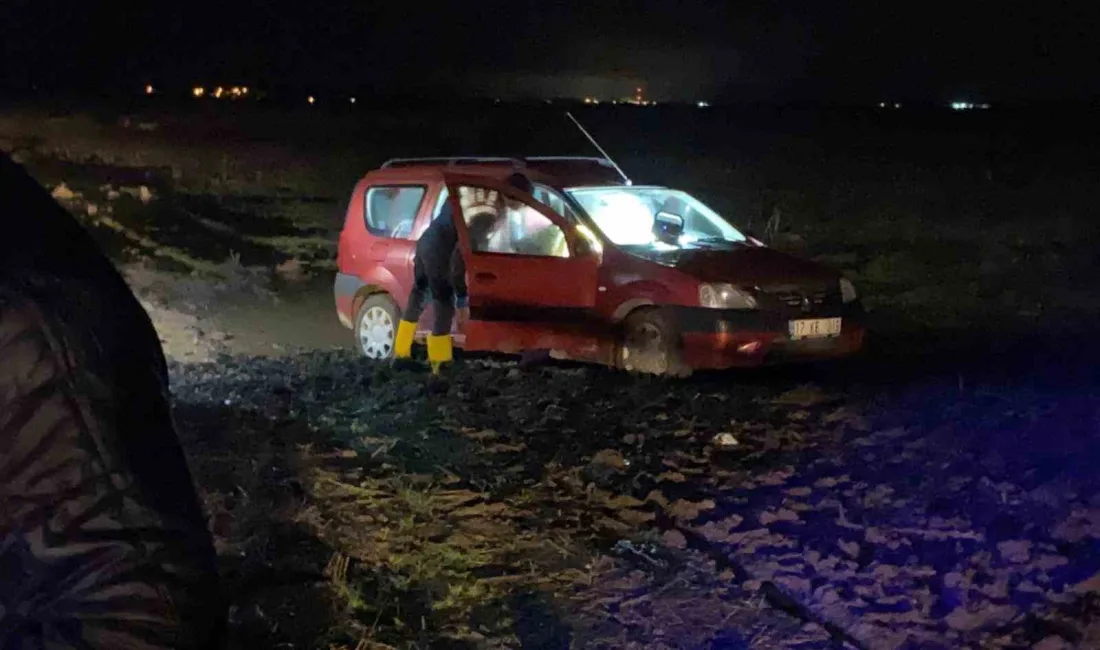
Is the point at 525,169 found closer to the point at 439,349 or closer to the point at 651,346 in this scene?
the point at 439,349

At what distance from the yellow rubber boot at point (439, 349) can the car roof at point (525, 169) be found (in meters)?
1.33

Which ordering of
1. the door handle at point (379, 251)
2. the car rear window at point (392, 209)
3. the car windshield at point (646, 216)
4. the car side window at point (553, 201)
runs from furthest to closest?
the door handle at point (379, 251) < the car rear window at point (392, 209) < the car windshield at point (646, 216) < the car side window at point (553, 201)

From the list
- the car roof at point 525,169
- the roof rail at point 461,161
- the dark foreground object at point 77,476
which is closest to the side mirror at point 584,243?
the car roof at point 525,169

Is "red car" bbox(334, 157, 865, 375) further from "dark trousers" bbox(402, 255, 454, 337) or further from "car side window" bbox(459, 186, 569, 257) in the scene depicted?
"dark trousers" bbox(402, 255, 454, 337)

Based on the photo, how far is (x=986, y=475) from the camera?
621 cm

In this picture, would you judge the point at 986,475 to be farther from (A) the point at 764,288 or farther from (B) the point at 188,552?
(B) the point at 188,552

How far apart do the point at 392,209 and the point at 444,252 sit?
127cm

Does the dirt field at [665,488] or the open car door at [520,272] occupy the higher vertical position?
the open car door at [520,272]

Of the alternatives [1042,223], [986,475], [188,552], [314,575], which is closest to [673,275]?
[986,475]

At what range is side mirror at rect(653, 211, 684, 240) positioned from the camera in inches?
372

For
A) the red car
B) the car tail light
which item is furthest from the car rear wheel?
the car tail light

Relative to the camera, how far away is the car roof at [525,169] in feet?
32.3

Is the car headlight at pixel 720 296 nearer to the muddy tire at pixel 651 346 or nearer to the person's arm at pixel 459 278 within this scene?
the muddy tire at pixel 651 346

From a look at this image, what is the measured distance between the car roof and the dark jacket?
54cm
